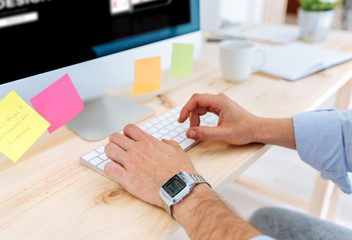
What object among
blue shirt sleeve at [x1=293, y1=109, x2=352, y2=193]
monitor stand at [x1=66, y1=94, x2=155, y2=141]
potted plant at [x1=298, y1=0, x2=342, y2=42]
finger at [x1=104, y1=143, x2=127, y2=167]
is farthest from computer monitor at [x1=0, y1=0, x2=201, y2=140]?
potted plant at [x1=298, y1=0, x2=342, y2=42]

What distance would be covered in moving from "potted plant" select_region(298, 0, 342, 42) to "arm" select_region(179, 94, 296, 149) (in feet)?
2.26

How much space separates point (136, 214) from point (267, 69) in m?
0.69

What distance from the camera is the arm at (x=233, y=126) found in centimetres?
67

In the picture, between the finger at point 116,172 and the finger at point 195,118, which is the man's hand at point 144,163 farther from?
the finger at point 195,118

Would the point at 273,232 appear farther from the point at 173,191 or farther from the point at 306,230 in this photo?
the point at 173,191

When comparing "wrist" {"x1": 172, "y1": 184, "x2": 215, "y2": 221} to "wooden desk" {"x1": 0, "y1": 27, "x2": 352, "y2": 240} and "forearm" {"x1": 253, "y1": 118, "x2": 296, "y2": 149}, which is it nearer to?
"wooden desk" {"x1": 0, "y1": 27, "x2": 352, "y2": 240}

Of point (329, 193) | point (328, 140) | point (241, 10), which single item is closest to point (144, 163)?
point (328, 140)

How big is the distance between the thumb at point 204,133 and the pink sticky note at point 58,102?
23 centimetres

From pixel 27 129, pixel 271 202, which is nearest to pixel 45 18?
pixel 27 129

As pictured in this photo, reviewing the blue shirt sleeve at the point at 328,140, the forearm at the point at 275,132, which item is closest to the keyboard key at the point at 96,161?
the forearm at the point at 275,132

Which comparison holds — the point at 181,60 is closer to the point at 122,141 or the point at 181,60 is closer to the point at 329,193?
the point at 122,141

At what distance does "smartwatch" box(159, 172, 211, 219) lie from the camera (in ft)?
1.66

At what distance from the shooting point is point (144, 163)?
57 cm

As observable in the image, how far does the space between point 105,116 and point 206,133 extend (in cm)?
25
